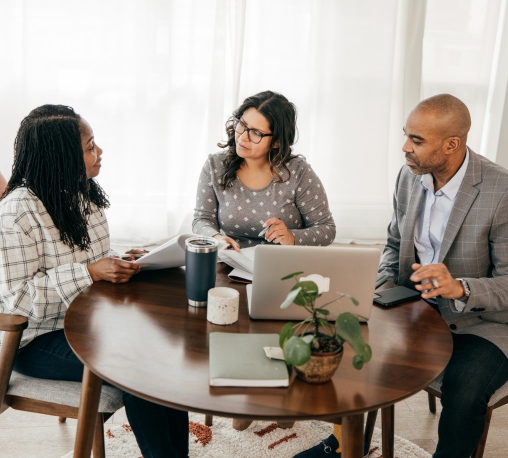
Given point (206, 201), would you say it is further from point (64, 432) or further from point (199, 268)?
Answer: point (64, 432)

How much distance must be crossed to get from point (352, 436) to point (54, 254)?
0.89m

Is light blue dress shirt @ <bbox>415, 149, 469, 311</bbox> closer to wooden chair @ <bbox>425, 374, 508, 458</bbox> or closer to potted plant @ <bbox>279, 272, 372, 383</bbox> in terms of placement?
wooden chair @ <bbox>425, 374, 508, 458</bbox>

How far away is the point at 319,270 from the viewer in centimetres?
138

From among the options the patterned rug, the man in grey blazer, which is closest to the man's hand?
the man in grey blazer

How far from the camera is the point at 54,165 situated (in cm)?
168

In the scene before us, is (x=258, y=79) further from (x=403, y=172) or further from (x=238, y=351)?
(x=238, y=351)

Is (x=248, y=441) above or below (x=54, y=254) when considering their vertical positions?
below

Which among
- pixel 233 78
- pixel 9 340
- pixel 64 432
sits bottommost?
pixel 64 432

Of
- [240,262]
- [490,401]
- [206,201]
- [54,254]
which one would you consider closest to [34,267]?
[54,254]

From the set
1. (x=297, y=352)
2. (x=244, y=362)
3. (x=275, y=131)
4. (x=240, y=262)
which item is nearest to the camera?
(x=297, y=352)

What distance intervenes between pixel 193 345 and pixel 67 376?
0.42 meters

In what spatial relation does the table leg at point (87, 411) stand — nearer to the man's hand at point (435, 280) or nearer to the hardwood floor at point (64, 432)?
the hardwood floor at point (64, 432)

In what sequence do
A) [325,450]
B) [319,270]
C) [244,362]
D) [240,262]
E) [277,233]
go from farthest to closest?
[277,233]
[325,450]
[240,262]
[319,270]
[244,362]

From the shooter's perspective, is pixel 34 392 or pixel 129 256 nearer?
pixel 34 392
